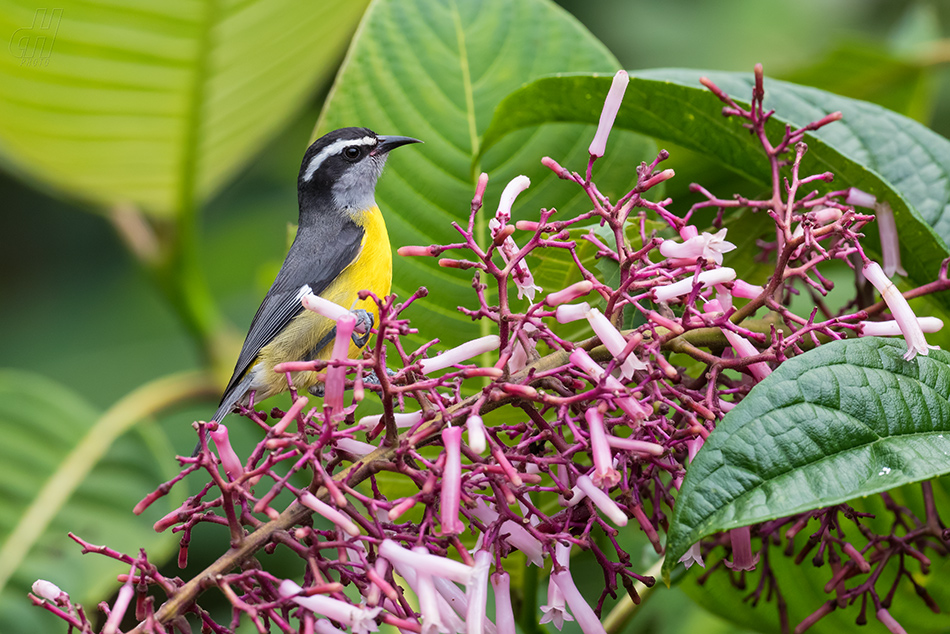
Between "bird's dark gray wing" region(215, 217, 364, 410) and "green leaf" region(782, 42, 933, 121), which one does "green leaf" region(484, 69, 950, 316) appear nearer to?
"bird's dark gray wing" region(215, 217, 364, 410)

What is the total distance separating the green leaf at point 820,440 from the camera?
976 millimetres

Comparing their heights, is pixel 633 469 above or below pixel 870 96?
below

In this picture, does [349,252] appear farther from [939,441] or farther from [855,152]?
[939,441]

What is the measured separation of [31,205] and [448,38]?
11.2 ft

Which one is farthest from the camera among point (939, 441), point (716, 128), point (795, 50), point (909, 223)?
point (795, 50)

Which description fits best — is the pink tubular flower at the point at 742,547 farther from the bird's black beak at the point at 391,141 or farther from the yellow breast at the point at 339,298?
the bird's black beak at the point at 391,141

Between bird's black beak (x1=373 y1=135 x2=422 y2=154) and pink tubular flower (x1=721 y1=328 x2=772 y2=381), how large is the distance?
2.95 feet

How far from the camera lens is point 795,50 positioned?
511 cm

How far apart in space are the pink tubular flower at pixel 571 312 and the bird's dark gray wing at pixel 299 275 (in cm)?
86


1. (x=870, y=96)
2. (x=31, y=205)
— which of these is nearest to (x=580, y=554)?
(x=870, y=96)

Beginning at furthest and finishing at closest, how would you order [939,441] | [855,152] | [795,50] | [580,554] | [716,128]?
[795,50], [580,554], [855,152], [716,128], [939,441]

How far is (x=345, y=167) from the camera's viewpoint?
2189mm

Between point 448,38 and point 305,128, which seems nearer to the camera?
point 448,38

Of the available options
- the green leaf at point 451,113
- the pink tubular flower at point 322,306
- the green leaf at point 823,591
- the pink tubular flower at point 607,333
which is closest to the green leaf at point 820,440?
the pink tubular flower at point 607,333
